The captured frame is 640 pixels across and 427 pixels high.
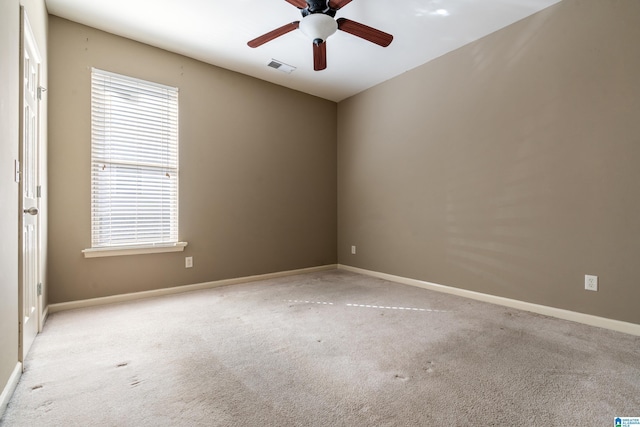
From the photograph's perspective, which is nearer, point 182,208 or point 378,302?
point 378,302

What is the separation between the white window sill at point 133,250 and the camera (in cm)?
297

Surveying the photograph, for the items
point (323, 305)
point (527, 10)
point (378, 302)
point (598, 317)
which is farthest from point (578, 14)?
point (323, 305)

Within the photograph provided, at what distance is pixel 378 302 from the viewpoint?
3.13 m

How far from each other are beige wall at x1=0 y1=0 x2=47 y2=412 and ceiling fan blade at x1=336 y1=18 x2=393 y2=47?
202cm

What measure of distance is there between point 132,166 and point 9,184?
5.87 feet

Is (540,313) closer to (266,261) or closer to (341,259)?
(341,259)

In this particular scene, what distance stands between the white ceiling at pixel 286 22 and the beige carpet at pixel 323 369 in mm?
2711

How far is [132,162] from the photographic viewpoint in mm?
3213

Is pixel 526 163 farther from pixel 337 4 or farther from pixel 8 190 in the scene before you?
pixel 8 190

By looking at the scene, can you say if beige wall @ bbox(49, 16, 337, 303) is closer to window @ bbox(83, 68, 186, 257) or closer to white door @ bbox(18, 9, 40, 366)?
window @ bbox(83, 68, 186, 257)

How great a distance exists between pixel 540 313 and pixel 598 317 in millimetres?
397

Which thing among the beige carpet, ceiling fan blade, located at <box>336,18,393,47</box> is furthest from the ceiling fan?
the beige carpet

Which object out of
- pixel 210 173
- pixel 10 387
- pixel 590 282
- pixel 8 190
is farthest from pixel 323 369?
pixel 210 173

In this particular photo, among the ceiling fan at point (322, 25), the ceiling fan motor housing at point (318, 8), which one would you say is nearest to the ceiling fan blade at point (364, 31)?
the ceiling fan at point (322, 25)
